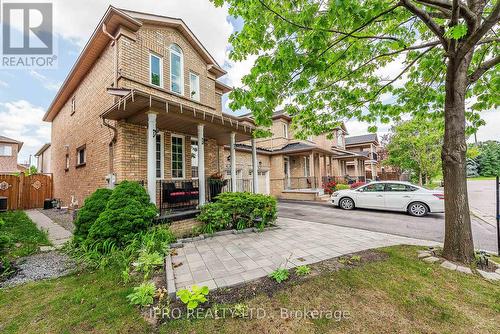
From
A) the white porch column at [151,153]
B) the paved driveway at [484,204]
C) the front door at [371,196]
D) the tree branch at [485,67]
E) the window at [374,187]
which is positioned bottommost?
the paved driveway at [484,204]

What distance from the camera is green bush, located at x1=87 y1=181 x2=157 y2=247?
4418mm

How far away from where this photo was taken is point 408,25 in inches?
188

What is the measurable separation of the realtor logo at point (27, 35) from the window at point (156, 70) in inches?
140

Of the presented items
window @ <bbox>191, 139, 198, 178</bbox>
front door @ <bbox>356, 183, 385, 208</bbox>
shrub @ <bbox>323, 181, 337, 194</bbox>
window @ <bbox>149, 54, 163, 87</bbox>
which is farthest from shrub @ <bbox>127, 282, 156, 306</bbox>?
shrub @ <bbox>323, 181, 337, 194</bbox>

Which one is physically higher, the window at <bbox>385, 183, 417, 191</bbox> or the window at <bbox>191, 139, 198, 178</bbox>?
the window at <bbox>191, 139, 198, 178</bbox>

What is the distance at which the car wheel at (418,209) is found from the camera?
28.6ft

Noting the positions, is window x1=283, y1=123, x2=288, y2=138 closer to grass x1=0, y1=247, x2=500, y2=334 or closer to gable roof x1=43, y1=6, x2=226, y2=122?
gable roof x1=43, y1=6, x2=226, y2=122

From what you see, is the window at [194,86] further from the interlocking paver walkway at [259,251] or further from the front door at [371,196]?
the front door at [371,196]

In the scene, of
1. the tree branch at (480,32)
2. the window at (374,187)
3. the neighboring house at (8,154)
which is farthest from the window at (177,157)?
the neighboring house at (8,154)

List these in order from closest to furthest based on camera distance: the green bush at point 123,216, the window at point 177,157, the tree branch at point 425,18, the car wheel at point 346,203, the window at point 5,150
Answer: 1. the tree branch at point 425,18
2. the green bush at point 123,216
3. the window at point 177,157
4. the car wheel at point 346,203
5. the window at point 5,150

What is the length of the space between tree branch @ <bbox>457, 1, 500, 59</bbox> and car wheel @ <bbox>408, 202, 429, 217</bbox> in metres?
7.44

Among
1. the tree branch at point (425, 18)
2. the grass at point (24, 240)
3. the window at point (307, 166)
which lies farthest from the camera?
the window at point (307, 166)

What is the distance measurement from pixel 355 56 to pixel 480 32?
1.97 m

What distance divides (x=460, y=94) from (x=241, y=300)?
5186mm
